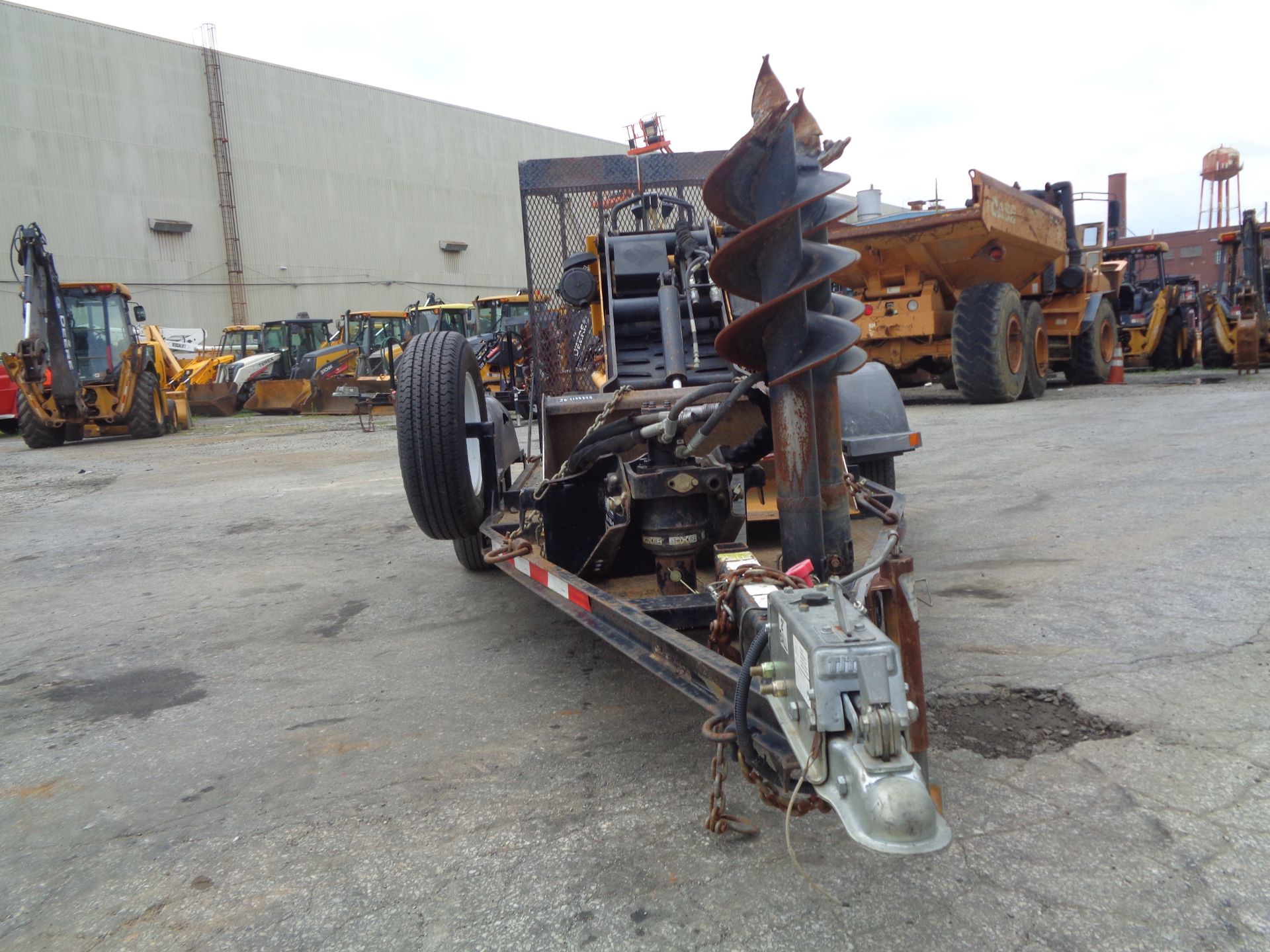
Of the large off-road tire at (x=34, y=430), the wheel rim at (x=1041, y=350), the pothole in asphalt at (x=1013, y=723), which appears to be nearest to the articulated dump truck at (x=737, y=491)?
the pothole in asphalt at (x=1013, y=723)

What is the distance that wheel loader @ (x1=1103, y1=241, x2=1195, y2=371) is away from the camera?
17422 millimetres

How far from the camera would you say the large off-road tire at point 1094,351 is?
578 inches

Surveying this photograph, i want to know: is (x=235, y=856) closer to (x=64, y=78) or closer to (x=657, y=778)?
(x=657, y=778)

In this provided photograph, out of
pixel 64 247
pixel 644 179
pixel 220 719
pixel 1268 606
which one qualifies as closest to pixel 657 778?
pixel 220 719

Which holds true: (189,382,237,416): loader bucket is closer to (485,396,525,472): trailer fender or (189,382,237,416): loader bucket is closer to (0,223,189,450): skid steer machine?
(0,223,189,450): skid steer machine

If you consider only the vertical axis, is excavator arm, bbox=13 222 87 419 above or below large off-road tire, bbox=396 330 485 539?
above

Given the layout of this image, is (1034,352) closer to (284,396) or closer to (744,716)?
(744,716)

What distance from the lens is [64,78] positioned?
96.6 ft

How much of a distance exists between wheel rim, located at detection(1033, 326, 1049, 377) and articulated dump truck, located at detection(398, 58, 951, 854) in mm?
9617

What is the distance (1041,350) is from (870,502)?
11.3 m

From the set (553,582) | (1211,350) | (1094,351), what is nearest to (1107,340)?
(1094,351)

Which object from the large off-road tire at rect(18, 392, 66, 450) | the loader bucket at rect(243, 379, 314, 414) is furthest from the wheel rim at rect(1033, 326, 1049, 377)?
the large off-road tire at rect(18, 392, 66, 450)

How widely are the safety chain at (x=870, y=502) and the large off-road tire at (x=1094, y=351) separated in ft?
39.8

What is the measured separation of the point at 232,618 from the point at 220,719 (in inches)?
56.2
